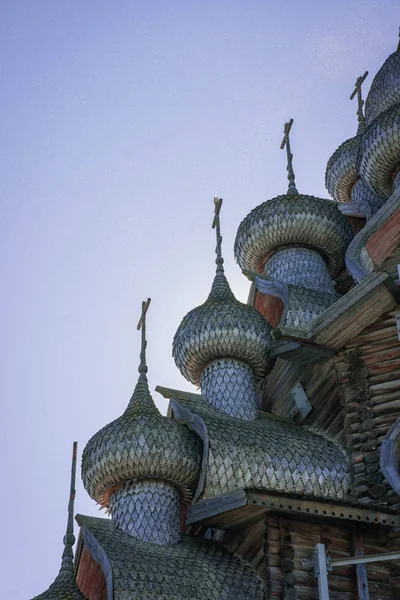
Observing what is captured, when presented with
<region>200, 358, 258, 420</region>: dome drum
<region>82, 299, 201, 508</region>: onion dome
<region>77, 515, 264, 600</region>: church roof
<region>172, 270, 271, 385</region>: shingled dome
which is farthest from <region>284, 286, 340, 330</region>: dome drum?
<region>77, 515, 264, 600</region>: church roof

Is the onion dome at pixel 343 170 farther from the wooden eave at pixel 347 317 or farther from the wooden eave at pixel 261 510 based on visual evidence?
the wooden eave at pixel 261 510

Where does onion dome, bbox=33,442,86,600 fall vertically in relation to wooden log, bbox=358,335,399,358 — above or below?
below

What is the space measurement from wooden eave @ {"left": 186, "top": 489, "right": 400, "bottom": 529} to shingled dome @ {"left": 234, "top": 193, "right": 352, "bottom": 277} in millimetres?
4826

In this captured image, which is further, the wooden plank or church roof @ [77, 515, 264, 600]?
the wooden plank

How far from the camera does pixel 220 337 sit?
10.8 metres

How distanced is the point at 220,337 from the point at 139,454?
2037 mm

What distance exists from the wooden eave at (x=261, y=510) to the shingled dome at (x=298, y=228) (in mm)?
4826

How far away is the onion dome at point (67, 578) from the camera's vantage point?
25.6ft

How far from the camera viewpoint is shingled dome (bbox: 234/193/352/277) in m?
12.6

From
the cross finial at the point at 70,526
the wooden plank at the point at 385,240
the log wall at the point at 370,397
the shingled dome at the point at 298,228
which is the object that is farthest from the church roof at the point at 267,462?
the shingled dome at the point at 298,228

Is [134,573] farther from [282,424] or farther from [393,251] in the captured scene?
[393,251]

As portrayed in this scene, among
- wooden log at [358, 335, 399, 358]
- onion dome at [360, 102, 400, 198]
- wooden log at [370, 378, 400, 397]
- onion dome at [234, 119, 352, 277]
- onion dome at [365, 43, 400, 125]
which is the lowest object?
wooden log at [370, 378, 400, 397]

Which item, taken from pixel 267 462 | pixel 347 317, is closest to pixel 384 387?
pixel 347 317

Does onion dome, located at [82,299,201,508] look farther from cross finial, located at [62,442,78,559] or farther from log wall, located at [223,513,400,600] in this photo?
log wall, located at [223,513,400,600]
